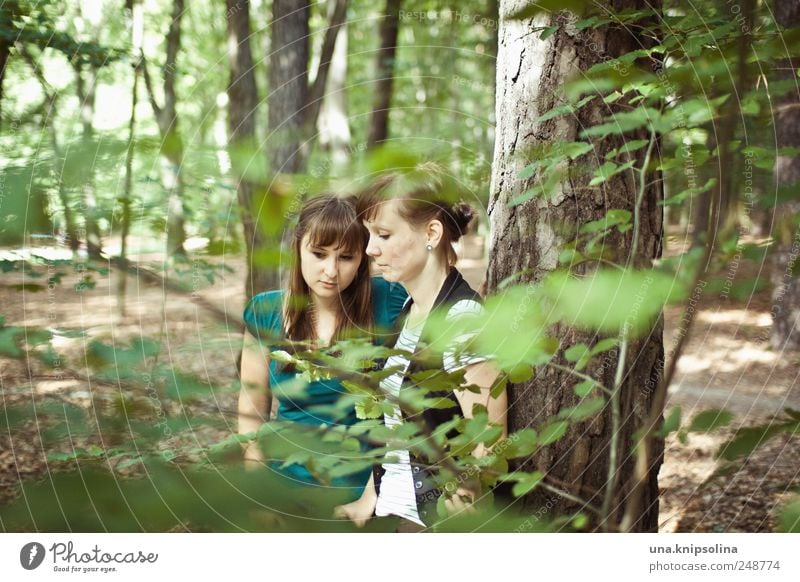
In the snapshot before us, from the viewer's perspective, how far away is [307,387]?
1187 millimetres

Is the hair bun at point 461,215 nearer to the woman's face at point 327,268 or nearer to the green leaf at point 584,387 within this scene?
the woman's face at point 327,268

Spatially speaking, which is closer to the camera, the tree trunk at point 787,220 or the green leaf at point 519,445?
the green leaf at point 519,445

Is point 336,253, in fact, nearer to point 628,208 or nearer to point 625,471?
point 628,208

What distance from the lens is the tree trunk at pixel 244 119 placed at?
1.16m

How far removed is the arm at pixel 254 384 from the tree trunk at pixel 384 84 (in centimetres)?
38

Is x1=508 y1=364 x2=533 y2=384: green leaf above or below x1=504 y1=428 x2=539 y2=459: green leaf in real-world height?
above

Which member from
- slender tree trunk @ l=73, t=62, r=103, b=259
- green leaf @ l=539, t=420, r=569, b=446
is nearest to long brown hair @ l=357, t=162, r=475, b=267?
green leaf @ l=539, t=420, r=569, b=446

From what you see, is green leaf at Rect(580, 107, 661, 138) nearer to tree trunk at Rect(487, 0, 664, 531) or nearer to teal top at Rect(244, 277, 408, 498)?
tree trunk at Rect(487, 0, 664, 531)

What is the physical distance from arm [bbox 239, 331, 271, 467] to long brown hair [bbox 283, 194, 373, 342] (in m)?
0.06

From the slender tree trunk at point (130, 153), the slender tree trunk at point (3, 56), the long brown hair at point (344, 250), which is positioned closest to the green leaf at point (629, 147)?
the long brown hair at point (344, 250)

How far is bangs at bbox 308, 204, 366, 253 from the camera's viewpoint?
1.13m

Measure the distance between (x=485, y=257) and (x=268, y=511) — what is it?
548 mm
